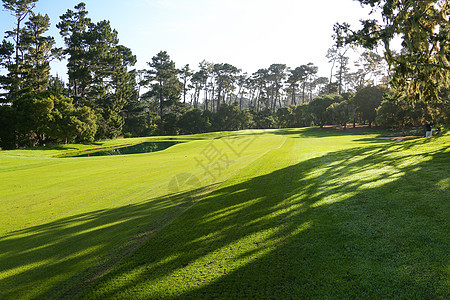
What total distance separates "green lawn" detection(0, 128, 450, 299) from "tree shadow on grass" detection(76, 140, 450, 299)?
0.07 ft

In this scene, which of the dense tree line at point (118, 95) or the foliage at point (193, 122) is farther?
the foliage at point (193, 122)

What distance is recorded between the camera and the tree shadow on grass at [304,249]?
138 inches

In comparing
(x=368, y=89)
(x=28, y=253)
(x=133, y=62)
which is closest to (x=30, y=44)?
(x=133, y=62)

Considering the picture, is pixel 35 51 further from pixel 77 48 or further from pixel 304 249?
pixel 304 249

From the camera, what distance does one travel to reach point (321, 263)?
399 centimetres

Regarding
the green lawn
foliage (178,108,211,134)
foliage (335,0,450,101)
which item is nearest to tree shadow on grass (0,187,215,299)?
the green lawn

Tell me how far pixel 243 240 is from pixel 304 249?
1.24 m

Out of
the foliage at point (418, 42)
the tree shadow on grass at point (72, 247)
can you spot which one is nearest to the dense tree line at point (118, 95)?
the foliage at point (418, 42)

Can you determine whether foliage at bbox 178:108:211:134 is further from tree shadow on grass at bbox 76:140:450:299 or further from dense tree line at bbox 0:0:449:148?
tree shadow on grass at bbox 76:140:450:299

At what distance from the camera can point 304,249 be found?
14.6 ft

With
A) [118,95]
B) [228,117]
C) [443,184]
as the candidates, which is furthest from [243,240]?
[228,117]

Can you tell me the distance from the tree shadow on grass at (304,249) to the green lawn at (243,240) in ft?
0.07

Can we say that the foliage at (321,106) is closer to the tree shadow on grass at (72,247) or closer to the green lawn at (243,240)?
the green lawn at (243,240)

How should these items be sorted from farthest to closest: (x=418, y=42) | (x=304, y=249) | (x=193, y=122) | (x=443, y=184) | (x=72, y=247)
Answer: (x=193, y=122)
(x=418, y=42)
(x=443, y=184)
(x=72, y=247)
(x=304, y=249)
